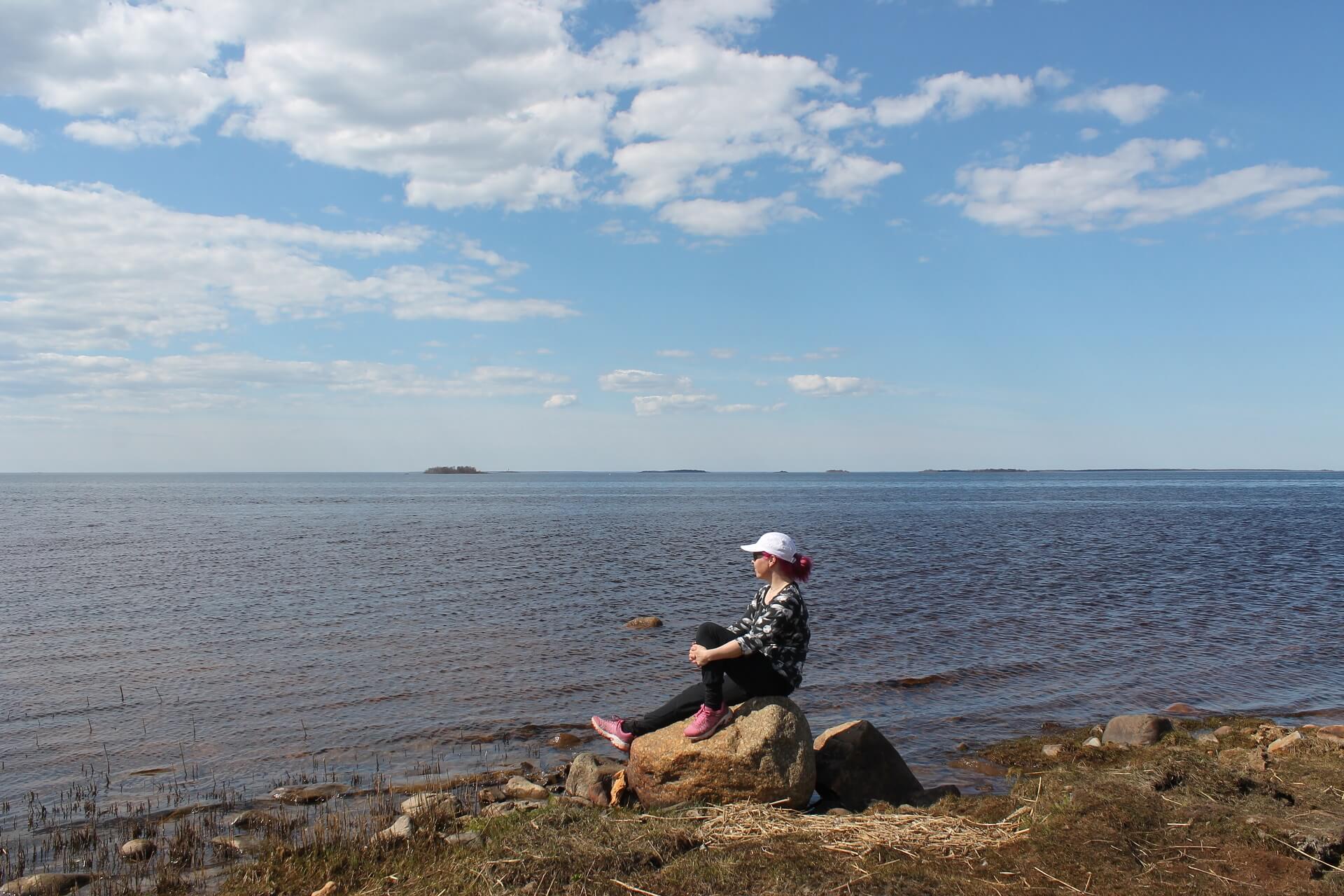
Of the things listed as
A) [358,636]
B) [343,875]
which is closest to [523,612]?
[358,636]

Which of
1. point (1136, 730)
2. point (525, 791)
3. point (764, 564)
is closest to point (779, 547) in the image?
point (764, 564)

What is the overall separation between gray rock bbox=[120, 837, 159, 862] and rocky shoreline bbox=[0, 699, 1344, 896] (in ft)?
0.12

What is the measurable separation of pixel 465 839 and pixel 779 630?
143 inches

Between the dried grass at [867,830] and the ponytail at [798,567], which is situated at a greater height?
the ponytail at [798,567]

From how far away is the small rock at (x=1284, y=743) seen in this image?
10859 millimetres

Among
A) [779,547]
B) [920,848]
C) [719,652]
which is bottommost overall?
[920,848]

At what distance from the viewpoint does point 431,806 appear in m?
9.16

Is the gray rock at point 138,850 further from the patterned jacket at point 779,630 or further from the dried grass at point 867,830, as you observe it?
the patterned jacket at point 779,630

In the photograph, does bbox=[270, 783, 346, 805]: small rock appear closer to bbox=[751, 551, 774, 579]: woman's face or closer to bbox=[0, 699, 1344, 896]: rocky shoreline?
bbox=[0, 699, 1344, 896]: rocky shoreline

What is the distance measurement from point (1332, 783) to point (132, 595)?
3087 centimetres

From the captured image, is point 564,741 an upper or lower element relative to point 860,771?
lower

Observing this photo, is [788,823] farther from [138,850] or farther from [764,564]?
[138,850]

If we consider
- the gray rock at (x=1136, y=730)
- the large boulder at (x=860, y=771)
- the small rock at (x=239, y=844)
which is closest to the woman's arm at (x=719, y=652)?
the large boulder at (x=860, y=771)

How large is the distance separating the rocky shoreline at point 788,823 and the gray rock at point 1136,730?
1.01 meters
